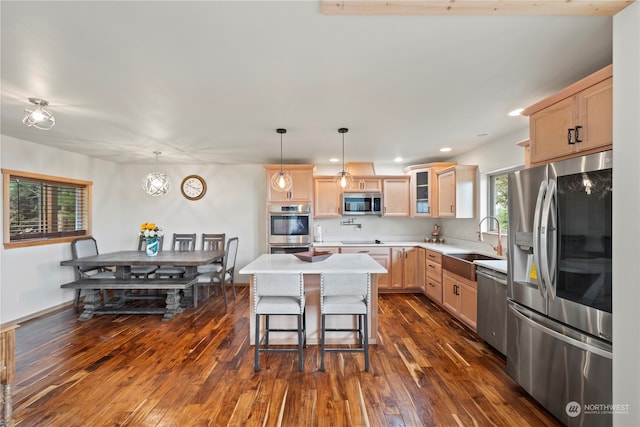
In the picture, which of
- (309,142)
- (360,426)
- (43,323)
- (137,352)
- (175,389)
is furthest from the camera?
(309,142)

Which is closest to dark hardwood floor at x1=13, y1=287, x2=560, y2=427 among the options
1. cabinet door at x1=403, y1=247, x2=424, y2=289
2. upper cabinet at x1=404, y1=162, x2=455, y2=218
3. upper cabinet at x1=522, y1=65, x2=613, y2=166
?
cabinet door at x1=403, y1=247, x2=424, y2=289

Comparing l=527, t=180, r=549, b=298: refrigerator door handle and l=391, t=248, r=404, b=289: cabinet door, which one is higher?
l=527, t=180, r=549, b=298: refrigerator door handle

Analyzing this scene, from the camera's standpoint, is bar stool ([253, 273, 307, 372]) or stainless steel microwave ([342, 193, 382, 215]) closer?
bar stool ([253, 273, 307, 372])

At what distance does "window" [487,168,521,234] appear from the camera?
3.94 meters

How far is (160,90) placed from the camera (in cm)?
231

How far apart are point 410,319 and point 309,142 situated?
9.23 feet

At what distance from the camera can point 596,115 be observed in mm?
1685

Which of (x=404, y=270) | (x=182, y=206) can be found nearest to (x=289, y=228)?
(x=404, y=270)

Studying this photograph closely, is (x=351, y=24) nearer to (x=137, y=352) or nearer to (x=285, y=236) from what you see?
(x=137, y=352)

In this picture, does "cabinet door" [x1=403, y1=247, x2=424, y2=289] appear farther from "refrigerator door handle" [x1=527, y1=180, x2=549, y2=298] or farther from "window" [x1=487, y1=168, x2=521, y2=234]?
"refrigerator door handle" [x1=527, y1=180, x2=549, y2=298]

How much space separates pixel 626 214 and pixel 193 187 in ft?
19.4

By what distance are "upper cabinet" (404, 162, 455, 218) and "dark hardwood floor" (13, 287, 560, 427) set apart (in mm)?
2178

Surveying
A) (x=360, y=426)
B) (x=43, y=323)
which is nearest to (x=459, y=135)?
(x=360, y=426)

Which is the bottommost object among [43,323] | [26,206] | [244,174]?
[43,323]
